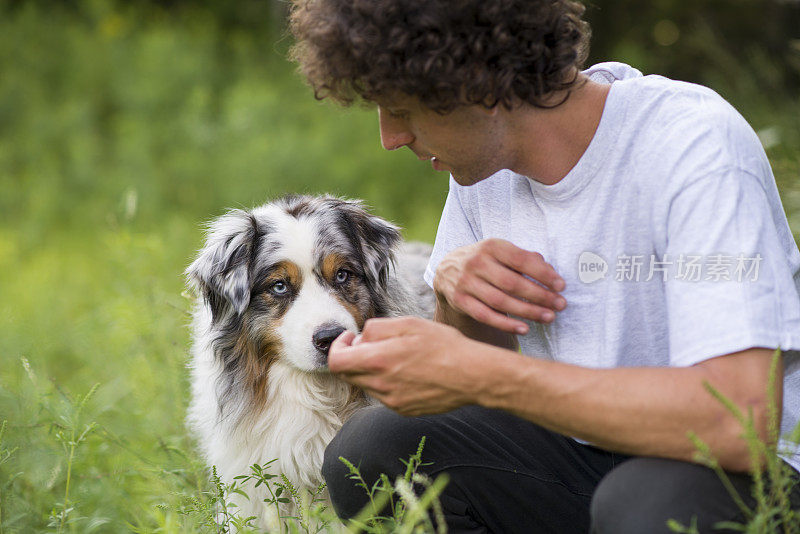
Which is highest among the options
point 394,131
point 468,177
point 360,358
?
point 394,131

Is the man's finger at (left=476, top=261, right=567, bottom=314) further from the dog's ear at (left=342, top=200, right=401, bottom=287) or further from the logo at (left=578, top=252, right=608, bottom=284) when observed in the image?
the dog's ear at (left=342, top=200, right=401, bottom=287)

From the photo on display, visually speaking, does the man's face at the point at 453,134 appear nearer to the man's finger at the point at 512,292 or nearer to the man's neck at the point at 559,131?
the man's neck at the point at 559,131

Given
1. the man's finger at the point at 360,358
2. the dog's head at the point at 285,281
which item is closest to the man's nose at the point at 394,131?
the man's finger at the point at 360,358

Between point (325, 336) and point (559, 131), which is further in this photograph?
point (325, 336)

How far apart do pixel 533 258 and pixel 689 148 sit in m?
0.47

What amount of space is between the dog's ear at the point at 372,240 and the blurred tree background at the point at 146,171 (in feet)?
3.05

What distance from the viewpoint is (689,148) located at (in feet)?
6.21

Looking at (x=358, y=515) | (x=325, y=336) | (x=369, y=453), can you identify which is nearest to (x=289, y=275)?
(x=325, y=336)

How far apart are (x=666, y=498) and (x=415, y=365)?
0.59 meters

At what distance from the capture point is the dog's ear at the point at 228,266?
116 inches

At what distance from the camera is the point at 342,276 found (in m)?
2.99

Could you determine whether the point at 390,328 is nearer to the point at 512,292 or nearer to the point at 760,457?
the point at 512,292

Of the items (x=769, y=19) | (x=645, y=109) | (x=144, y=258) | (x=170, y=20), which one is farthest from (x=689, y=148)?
(x=170, y=20)

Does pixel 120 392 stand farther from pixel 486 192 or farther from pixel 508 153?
pixel 508 153
